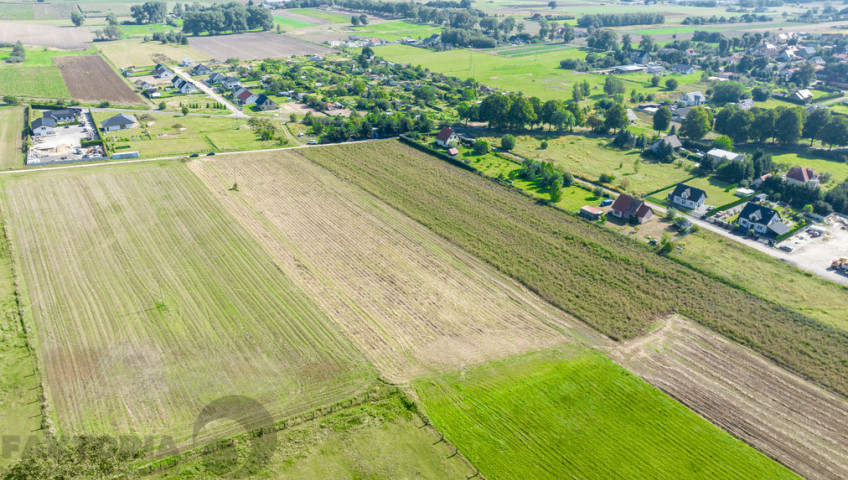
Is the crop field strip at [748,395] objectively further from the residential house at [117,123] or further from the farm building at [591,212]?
the residential house at [117,123]

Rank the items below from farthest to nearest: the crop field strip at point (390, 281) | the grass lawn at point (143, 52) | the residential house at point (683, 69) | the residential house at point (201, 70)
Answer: the grass lawn at point (143, 52), the residential house at point (683, 69), the residential house at point (201, 70), the crop field strip at point (390, 281)

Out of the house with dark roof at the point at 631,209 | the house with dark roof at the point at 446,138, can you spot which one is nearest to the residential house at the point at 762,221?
the house with dark roof at the point at 631,209

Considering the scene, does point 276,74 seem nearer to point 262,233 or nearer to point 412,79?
point 412,79

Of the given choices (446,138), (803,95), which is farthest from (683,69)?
(446,138)

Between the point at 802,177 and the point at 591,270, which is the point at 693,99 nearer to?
the point at 802,177

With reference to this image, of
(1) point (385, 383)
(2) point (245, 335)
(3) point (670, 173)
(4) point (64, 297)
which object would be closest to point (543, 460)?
(1) point (385, 383)

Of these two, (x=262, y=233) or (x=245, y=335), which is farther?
(x=262, y=233)
